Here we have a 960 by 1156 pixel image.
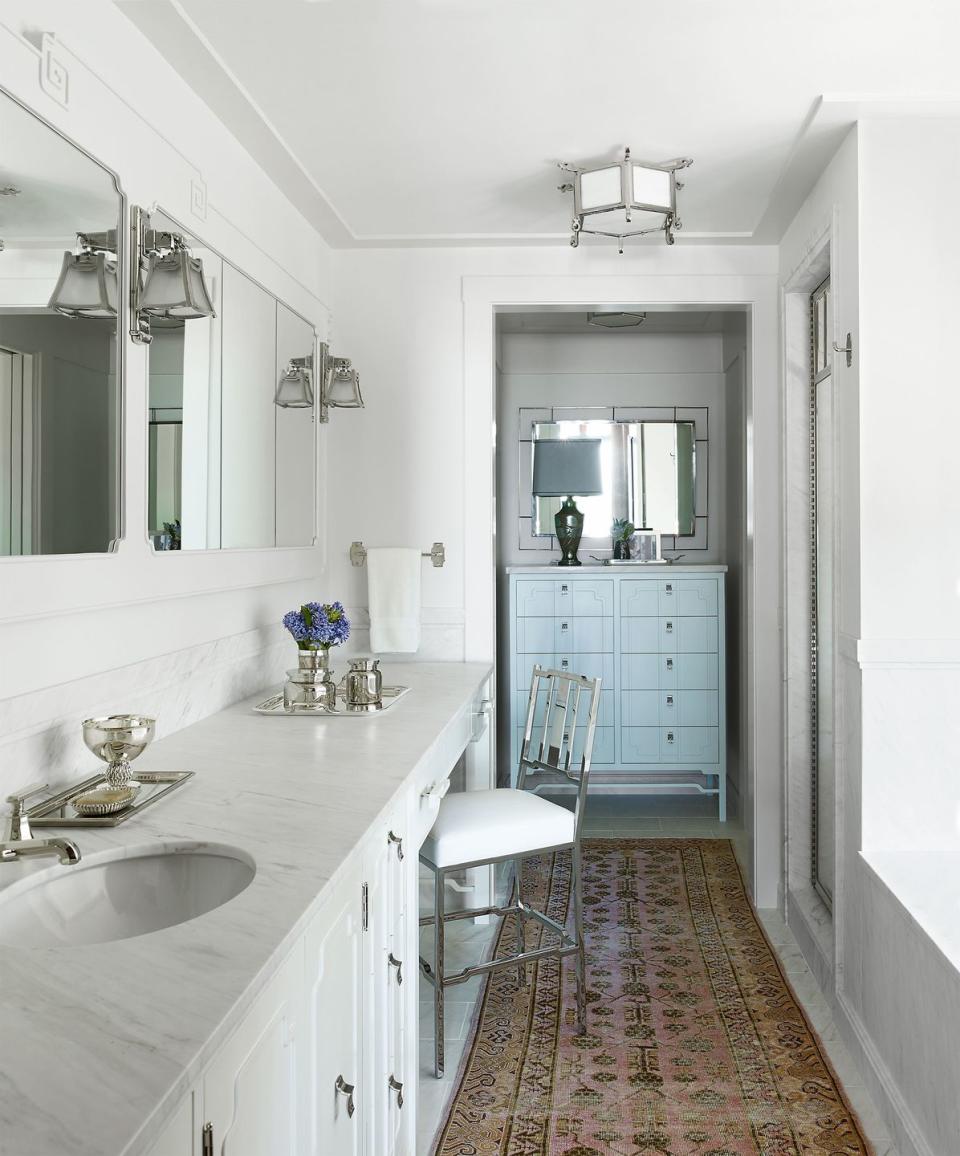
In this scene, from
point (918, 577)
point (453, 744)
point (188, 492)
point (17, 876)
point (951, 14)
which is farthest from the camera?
point (453, 744)

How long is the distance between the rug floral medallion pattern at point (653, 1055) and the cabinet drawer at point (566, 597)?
65.2 inches

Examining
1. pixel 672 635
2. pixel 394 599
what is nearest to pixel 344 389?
pixel 394 599

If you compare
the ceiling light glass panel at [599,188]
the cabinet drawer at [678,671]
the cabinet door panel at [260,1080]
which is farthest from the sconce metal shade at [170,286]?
the cabinet drawer at [678,671]

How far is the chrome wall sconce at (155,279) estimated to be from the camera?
2.03 meters

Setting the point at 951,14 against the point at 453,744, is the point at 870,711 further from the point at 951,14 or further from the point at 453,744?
the point at 951,14

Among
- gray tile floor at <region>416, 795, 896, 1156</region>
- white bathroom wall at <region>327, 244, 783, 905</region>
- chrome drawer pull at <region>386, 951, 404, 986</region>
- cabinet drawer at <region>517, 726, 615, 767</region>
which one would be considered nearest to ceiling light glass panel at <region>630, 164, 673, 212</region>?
white bathroom wall at <region>327, 244, 783, 905</region>

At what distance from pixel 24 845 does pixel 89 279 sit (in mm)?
1048

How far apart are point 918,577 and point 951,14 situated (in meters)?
1.27

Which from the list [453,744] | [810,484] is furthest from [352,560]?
[810,484]

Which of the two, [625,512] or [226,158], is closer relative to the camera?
[226,158]

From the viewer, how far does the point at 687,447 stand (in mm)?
5570

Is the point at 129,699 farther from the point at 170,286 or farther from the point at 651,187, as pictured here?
the point at 651,187

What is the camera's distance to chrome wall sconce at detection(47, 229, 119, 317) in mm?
1763

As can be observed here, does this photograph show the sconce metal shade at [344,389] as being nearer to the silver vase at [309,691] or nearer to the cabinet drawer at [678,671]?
the silver vase at [309,691]
